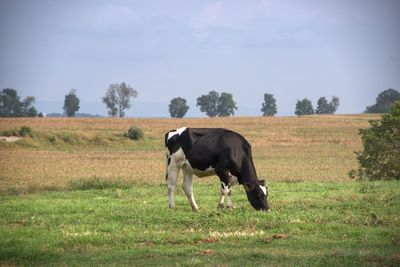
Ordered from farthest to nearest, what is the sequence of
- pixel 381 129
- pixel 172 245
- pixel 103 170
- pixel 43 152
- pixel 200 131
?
pixel 43 152 → pixel 103 170 → pixel 381 129 → pixel 200 131 → pixel 172 245

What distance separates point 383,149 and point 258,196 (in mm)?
12187

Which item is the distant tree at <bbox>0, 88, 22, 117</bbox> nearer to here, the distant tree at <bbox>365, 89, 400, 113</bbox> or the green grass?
the distant tree at <bbox>365, 89, 400, 113</bbox>

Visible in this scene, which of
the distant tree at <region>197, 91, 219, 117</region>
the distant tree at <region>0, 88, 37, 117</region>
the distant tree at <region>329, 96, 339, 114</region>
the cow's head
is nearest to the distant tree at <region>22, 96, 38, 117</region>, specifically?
the distant tree at <region>0, 88, 37, 117</region>

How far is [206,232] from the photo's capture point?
1283 centimetres

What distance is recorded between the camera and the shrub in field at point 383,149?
26188 mm

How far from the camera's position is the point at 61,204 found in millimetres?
17828

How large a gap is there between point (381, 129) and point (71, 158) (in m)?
21.6

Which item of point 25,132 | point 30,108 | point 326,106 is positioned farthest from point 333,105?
point 25,132

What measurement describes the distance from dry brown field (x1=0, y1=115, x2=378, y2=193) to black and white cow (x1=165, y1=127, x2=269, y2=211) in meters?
9.48

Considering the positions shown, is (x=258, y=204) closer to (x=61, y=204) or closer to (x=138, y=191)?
(x=61, y=204)

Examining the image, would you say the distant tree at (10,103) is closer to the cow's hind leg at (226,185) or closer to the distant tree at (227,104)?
the distant tree at (227,104)

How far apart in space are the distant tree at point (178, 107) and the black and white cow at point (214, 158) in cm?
12924

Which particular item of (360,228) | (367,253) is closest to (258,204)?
(360,228)

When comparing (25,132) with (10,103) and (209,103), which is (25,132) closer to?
(10,103)
